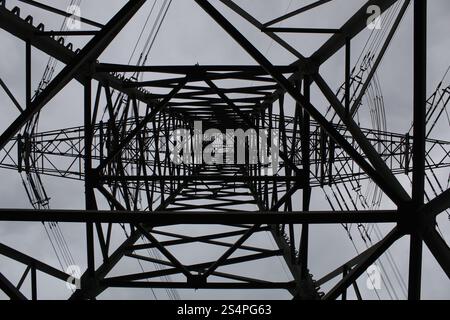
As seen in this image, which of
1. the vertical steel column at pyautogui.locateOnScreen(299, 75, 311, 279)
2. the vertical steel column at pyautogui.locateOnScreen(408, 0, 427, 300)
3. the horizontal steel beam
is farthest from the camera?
the vertical steel column at pyautogui.locateOnScreen(299, 75, 311, 279)

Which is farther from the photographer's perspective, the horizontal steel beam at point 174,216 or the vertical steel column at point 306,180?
the vertical steel column at point 306,180

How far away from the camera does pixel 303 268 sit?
7312 millimetres

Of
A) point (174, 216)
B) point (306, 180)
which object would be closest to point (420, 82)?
point (174, 216)

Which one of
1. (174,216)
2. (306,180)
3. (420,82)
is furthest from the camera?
(306,180)

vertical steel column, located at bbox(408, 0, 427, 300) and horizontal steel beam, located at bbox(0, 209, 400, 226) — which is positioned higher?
vertical steel column, located at bbox(408, 0, 427, 300)

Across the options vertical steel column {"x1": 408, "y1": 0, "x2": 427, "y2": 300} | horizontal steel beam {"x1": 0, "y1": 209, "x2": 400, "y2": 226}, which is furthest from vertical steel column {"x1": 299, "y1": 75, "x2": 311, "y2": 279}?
vertical steel column {"x1": 408, "y1": 0, "x2": 427, "y2": 300}

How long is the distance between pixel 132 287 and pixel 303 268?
9.63 feet

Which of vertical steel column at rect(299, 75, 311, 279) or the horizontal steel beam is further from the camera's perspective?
vertical steel column at rect(299, 75, 311, 279)

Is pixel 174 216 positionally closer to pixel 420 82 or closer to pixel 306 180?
pixel 420 82

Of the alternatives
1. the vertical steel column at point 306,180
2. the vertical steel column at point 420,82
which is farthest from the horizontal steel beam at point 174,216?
the vertical steel column at point 306,180

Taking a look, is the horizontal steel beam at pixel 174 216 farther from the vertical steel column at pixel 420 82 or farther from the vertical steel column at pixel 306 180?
the vertical steel column at pixel 306 180

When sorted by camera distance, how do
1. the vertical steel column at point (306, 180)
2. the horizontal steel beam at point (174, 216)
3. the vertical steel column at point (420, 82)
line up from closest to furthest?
1. the vertical steel column at point (420, 82)
2. the horizontal steel beam at point (174, 216)
3. the vertical steel column at point (306, 180)

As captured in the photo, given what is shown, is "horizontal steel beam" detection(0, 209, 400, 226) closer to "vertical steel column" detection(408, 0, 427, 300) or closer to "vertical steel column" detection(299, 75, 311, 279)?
"vertical steel column" detection(408, 0, 427, 300)
